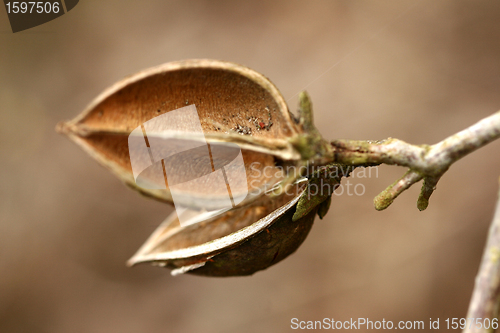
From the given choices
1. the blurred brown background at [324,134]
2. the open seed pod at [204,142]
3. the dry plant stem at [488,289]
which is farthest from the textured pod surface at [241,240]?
the blurred brown background at [324,134]

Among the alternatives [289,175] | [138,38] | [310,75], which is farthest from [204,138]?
[138,38]

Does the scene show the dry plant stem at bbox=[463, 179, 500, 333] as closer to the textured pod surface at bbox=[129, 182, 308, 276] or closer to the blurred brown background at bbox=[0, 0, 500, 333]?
the textured pod surface at bbox=[129, 182, 308, 276]

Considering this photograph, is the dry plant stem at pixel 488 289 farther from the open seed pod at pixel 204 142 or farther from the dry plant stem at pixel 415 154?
the open seed pod at pixel 204 142

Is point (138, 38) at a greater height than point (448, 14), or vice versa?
point (138, 38)

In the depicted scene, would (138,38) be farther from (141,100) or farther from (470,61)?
(470,61)

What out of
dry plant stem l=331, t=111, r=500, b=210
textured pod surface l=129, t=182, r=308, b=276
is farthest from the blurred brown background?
dry plant stem l=331, t=111, r=500, b=210
